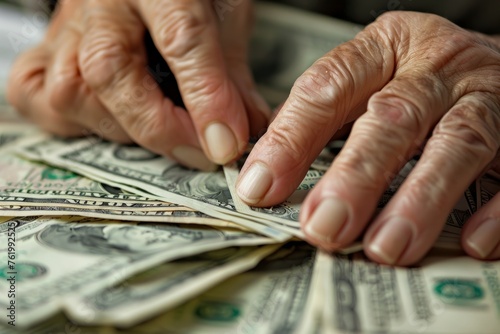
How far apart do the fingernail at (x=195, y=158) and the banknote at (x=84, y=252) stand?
0.58 ft

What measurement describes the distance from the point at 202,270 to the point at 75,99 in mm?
481

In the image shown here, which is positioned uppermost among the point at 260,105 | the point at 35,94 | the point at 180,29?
the point at 180,29

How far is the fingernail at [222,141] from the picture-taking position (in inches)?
32.0

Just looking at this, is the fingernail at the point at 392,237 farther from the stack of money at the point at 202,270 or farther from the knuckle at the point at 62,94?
the knuckle at the point at 62,94

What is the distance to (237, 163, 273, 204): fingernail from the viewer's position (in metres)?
0.67

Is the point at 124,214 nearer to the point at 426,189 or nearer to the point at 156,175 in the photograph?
the point at 156,175

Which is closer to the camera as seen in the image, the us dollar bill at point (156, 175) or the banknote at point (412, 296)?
the banknote at point (412, 296)

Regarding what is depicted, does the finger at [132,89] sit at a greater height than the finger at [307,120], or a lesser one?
lesser

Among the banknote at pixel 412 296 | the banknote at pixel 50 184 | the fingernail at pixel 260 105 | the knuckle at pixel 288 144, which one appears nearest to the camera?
the banknote at pixel 412 296

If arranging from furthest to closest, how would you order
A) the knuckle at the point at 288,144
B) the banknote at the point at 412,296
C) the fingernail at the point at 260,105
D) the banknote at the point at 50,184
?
1. the fingernail at the point at 260,105
2. the banknote at the point at 50,184
3. the knuckle at the point at 288,144
4. the banknote at the point at 412,296

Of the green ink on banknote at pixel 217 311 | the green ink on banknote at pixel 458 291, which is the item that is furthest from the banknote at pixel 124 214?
the green ink on banknote at pixel 458 291

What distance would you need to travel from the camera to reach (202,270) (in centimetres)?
59

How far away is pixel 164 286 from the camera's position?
561mm

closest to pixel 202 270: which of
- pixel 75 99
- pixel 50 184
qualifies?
pixel 50 184
